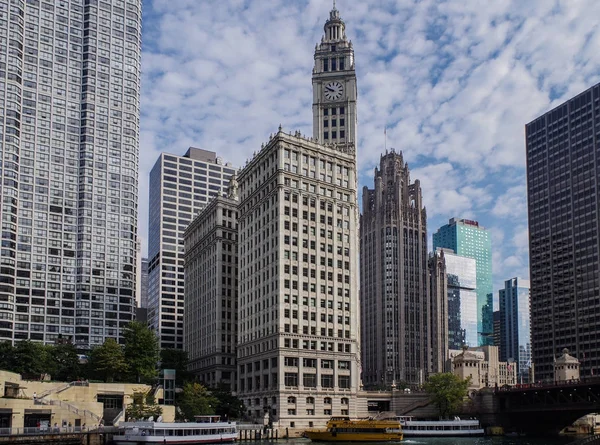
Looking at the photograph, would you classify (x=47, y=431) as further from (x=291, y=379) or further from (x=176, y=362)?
(x=176, y=362)

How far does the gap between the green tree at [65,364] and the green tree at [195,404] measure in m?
29.0

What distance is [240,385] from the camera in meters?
174

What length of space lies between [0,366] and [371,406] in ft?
267

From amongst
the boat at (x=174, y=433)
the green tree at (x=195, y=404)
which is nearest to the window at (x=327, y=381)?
the green tree at (x=195, y=404)

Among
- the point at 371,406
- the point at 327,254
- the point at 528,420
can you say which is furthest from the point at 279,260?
the point at 528,420

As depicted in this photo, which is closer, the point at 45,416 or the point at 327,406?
the point at 45,416

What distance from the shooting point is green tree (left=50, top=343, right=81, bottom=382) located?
16312 centimetres

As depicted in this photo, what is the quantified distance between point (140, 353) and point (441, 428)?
63.6 metres

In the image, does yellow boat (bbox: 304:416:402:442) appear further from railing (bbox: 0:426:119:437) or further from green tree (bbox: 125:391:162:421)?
railing (bbox: 0:426:119:437)

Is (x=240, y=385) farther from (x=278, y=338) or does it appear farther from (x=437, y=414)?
(x=437, y=414)

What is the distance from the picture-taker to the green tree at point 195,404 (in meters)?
142

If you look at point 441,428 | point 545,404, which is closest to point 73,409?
point 441,428

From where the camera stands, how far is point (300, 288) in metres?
157

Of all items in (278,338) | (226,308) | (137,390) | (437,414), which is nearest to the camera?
(137,390)
